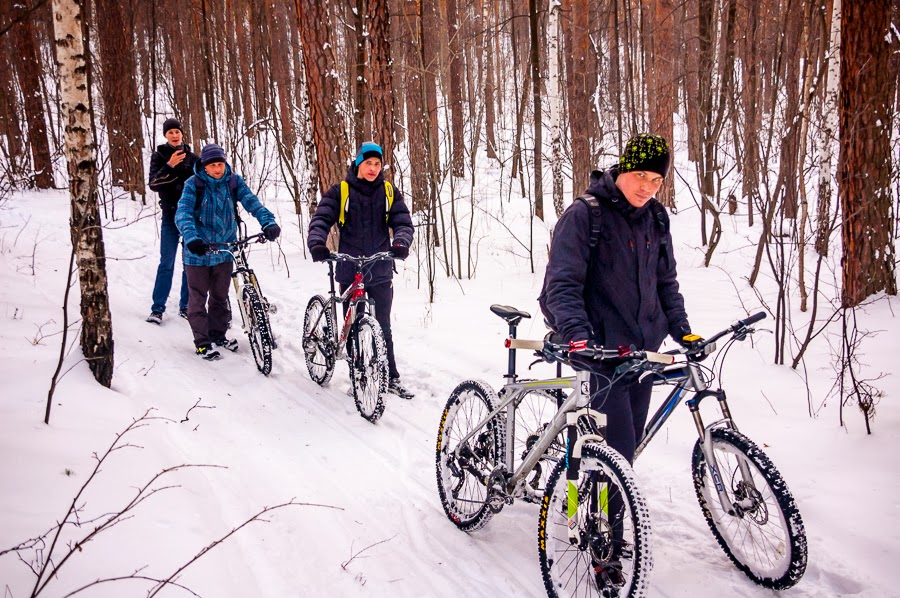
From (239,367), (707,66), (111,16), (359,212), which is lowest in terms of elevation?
(239,367)

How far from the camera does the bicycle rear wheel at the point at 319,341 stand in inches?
209

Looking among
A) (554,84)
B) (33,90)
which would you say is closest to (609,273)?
(554,84)

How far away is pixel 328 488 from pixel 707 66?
29.0ft

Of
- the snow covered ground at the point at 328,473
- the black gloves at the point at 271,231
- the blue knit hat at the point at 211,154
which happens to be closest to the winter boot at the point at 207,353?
the snow covered ground at the point at 328,473

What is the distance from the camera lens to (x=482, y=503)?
3160mm

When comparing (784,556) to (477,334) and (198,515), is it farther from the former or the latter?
(477,334)

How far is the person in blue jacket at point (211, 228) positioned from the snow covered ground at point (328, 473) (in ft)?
1.45

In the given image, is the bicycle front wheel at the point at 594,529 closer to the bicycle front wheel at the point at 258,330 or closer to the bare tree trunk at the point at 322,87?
the bicycle front wheel at the point at 258,330

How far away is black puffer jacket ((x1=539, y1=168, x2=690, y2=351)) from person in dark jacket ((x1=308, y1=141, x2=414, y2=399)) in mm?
2364

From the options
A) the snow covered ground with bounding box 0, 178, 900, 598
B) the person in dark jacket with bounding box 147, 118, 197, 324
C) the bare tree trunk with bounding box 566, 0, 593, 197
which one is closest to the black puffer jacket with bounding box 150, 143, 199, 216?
the person in dark jacket with bounding box 147, 118, 197, 324

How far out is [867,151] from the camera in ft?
19.5

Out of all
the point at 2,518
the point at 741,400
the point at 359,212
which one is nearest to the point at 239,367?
the point at 359,212

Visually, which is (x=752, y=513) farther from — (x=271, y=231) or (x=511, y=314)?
(x=271, y=231)

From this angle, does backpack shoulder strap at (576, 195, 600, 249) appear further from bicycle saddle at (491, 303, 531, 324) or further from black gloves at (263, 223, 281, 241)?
black gloves at (263, 223, 281, 241)
